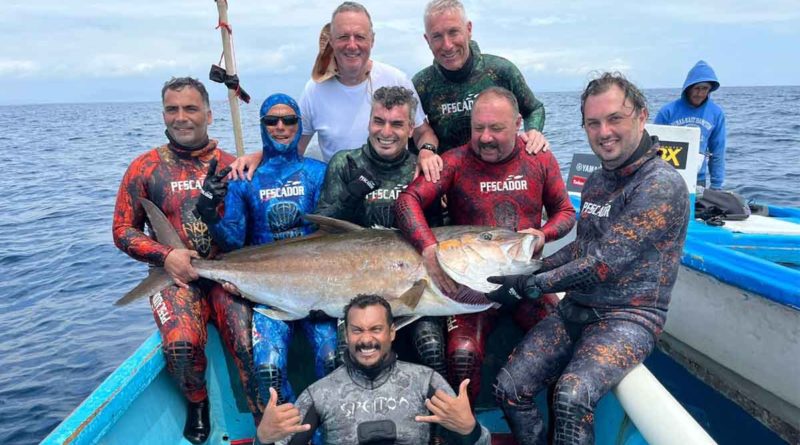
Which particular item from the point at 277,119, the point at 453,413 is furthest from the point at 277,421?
the point at 277,119

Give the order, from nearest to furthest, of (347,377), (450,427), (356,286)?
(450,427)
(347,377)
(356,286)

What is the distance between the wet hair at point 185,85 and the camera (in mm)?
4121

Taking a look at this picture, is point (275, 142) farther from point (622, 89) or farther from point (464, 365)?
point (622, 89)

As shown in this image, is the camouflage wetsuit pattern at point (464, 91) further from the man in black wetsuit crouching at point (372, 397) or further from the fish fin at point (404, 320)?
the man in black wetsuit crouching at point (372, 397)

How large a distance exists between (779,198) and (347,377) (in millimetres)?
13755

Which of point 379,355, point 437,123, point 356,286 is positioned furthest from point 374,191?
point 379,355

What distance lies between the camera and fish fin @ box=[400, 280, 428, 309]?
11.6 feet

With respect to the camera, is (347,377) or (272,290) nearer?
(347,377)

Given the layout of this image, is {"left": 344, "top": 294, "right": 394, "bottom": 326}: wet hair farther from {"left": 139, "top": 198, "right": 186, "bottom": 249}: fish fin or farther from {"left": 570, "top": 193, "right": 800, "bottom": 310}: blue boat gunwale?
{"left": 570, "top": 193, "right": 800, "bottom": 310}: blue boat gunwale

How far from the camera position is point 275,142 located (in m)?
3.99

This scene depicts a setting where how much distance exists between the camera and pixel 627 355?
3.00 meters

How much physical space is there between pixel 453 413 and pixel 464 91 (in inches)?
111

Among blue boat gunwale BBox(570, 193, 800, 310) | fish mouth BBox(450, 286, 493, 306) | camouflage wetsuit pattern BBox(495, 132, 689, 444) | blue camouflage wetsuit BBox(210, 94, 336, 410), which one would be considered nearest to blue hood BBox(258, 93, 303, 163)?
blue camouflage wetsuit BBox(210, 94, 336, 410)

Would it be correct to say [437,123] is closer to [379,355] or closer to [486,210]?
[486,210]
